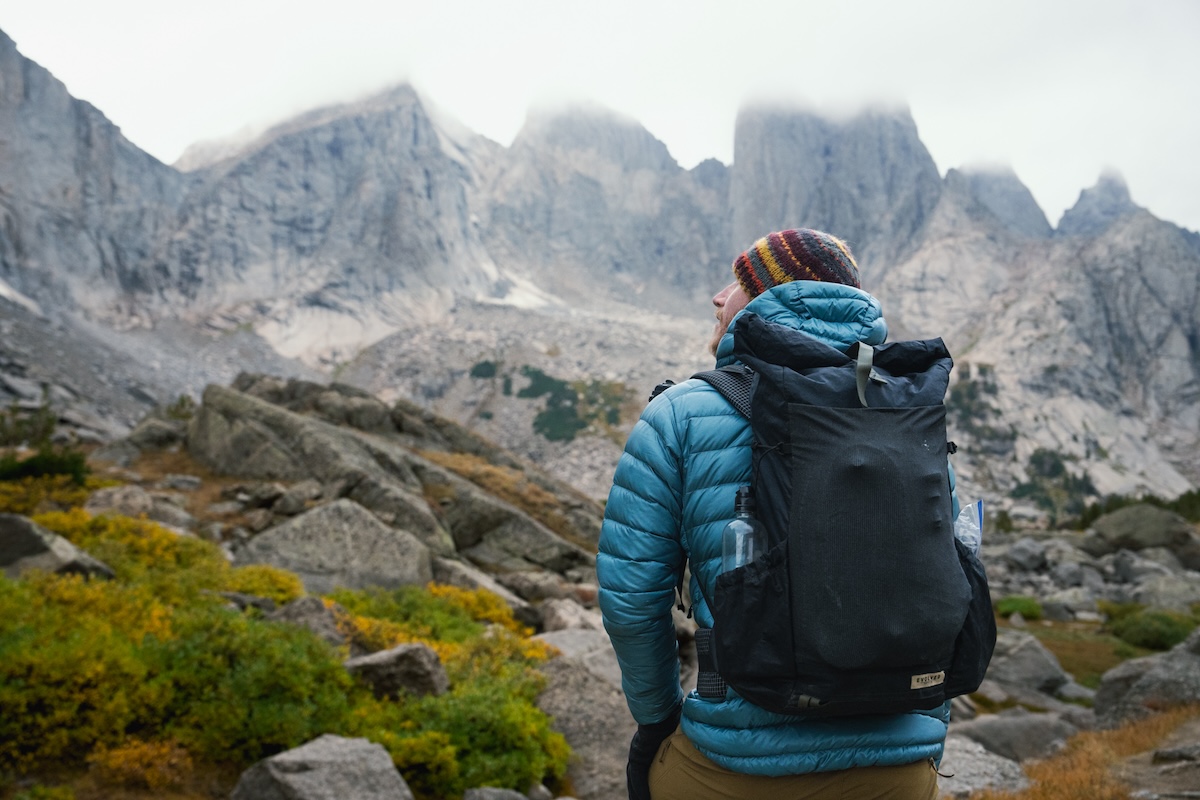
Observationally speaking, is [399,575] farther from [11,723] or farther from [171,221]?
[171,221]

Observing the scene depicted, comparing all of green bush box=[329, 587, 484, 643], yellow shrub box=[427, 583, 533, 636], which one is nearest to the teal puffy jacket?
green bush box=[329, 587, 484, 643]

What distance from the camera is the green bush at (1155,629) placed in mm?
24047

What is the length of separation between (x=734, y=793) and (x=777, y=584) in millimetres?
816

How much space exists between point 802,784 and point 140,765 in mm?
5950

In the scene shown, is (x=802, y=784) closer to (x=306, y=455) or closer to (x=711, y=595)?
(x=711, y=595)

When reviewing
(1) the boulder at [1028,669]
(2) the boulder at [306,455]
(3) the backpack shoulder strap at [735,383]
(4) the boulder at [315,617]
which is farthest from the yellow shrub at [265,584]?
(1) the boulder at [1028,669]

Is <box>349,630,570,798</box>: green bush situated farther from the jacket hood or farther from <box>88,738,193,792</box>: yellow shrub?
the jacket hood

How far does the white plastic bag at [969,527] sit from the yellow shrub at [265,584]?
10857 mm

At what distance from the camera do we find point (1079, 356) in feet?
585

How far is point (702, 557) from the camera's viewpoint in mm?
2891

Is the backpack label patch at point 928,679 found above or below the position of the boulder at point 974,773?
above

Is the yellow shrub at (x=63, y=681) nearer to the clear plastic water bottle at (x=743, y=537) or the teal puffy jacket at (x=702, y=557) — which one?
the teal puffy jacket at (x=702, y=557)

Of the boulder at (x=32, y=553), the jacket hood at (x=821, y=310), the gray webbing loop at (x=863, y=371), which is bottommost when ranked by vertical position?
the boulder at (x=32, y=553)

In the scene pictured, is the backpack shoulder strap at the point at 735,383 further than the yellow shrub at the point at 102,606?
No
